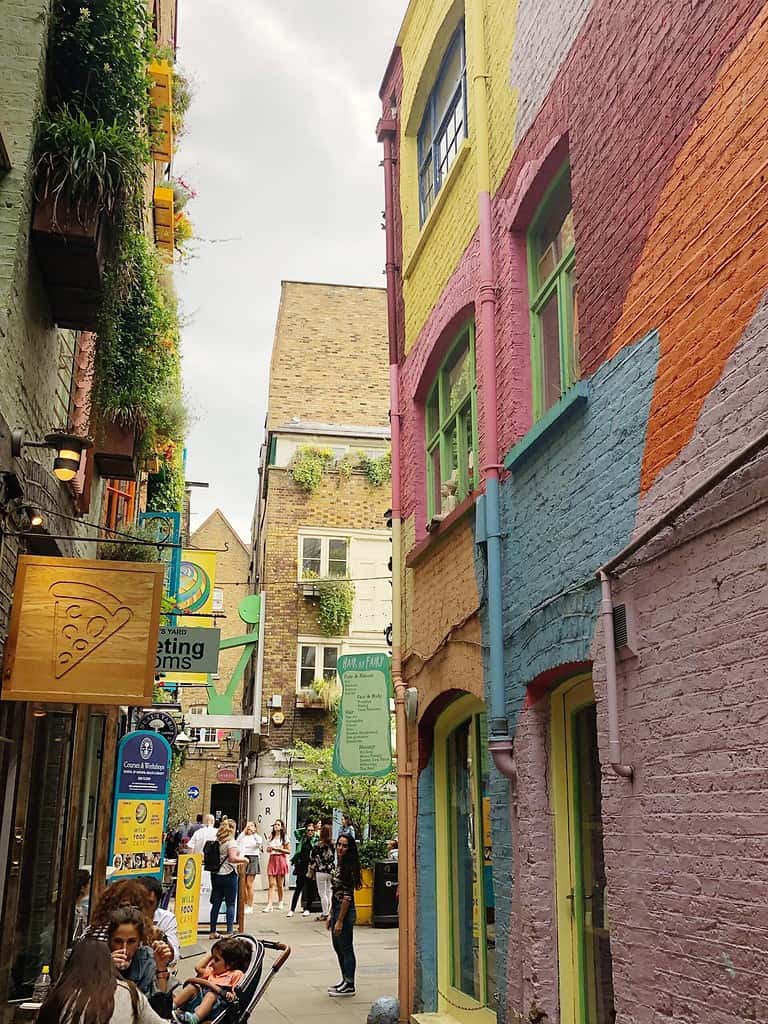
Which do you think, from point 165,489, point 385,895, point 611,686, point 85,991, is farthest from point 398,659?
point 165,489

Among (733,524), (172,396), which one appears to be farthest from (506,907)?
(172,396)

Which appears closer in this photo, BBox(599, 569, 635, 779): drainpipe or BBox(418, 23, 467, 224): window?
BBox(599, 569, 635, 779): drainpipe

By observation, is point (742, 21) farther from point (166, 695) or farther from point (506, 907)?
point (166, 695)

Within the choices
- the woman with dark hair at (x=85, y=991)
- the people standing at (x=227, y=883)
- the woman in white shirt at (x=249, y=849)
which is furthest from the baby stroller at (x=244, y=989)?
the woman in white shirt at (x=249, y=849)

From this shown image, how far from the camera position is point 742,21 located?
4.75 meters

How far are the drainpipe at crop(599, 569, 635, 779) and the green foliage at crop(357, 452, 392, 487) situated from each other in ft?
86.1

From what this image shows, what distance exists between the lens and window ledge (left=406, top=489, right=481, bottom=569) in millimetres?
8609

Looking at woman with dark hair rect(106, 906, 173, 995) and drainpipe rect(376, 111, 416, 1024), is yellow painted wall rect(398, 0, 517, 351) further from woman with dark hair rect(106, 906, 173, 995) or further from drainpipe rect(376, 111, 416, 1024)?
woman with dark hair rect(106, 906, 173, 995)

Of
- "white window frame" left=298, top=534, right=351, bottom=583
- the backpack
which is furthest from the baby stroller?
"white window frame" left=298, top=534, right=351, bottom=583

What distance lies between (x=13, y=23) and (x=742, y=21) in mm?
5112

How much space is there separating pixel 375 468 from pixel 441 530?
22871 millimetres

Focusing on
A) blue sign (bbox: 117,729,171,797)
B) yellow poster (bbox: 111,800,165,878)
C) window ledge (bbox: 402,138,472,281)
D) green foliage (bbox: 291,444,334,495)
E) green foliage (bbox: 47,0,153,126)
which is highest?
green foliage (bbox: 291,444,334,495)

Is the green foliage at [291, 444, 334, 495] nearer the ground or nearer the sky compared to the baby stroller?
nearer the sky

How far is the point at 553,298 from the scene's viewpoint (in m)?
7.50
